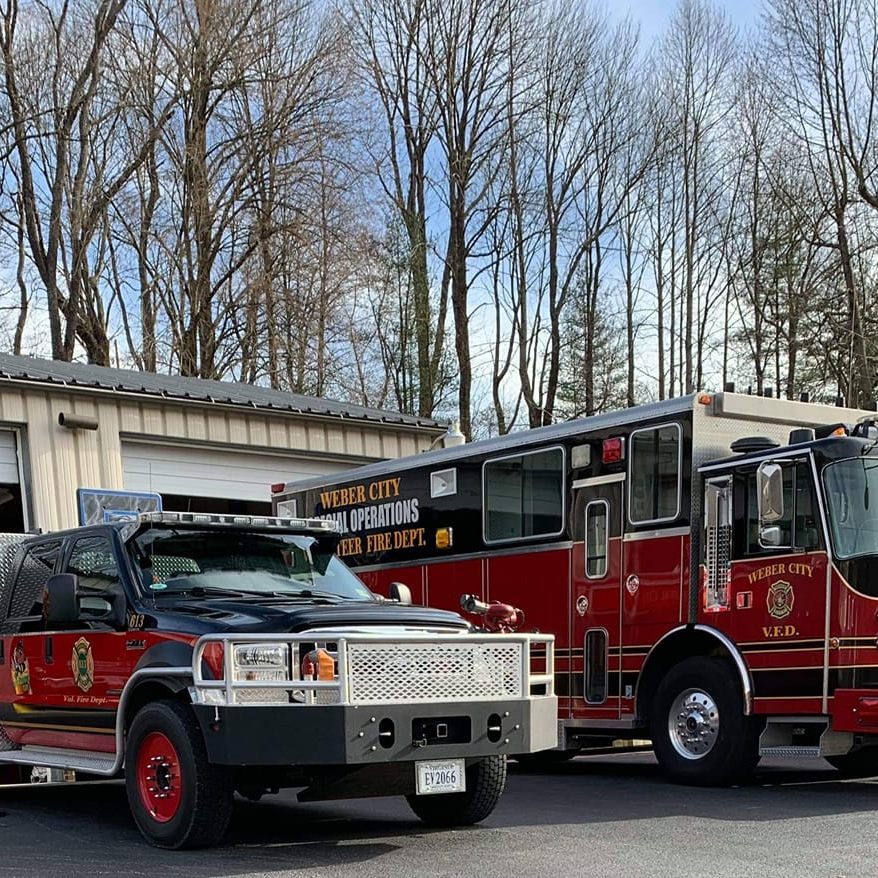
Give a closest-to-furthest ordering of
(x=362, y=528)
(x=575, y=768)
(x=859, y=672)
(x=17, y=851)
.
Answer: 1. (x=17, y=851)
2. (x=859, y=672)
3. (x=575, y=768)
4. (x=362, y=528)

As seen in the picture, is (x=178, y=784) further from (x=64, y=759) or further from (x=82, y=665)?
(x=64, y=759)

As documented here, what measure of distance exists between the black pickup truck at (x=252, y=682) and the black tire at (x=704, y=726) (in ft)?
8.32

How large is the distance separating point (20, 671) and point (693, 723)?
5497 millimetres

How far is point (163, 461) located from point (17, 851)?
34.2 feet

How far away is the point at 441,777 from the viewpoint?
766cm

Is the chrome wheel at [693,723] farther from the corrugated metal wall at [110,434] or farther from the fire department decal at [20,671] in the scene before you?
the corrugated metal wall at [110,434]

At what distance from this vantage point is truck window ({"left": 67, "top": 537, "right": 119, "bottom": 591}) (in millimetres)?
8930

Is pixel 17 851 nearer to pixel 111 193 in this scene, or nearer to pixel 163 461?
pixel 163 461

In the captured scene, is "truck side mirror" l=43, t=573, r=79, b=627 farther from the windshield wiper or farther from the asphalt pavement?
the asphalt pavement

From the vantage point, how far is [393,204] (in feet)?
124

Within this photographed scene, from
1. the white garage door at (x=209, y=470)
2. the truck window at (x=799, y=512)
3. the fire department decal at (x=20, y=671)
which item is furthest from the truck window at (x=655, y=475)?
the white garage door at (x=209, y=470)

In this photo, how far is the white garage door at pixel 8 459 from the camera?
16.2 metres

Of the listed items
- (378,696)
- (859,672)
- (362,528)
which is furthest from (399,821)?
(362,528)

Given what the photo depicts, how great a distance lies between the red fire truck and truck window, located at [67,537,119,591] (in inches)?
195
